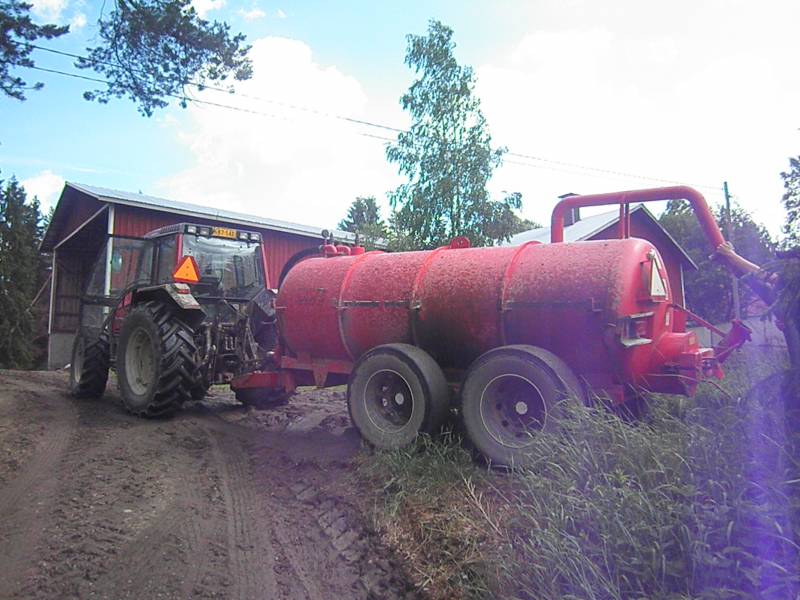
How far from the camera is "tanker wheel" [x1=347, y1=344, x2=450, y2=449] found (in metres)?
4.72

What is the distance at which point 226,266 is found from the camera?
8414 millimetres

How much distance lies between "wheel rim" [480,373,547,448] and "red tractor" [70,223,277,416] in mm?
3339

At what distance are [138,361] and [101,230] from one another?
12.2 meters

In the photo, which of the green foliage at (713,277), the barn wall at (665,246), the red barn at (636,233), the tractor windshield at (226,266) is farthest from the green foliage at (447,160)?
the green foliage at (713,277)

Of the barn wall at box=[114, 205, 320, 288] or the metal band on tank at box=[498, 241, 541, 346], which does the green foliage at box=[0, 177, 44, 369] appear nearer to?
the barn wall at box=[114, 205, 320, 288]

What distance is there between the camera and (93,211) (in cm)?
1748

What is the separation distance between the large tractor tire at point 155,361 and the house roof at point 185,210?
6.88 metres

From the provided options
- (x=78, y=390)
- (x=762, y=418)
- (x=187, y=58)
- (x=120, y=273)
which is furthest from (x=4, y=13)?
(x=762, y=418)

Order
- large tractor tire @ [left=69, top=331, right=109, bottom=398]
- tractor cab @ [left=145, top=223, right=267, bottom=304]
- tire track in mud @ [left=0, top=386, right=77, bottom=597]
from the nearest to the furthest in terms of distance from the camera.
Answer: tire track in mud @ [left=0, top=386, right=77, bottom=597]
tractor cab @ [left=145, top=223, right=267, bottom=304]
large tractor tire @ [left=69, top=331, right=109, bottom=398]

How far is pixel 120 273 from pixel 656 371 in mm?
7316

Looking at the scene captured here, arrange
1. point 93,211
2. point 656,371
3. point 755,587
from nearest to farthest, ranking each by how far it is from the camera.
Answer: point 755,587
point 656,371
point 93,211

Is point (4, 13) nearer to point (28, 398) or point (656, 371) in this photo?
point (28, 398)

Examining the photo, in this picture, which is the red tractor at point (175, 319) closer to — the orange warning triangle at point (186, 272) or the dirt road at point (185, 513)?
the orange warning triangle at point (186, 272)

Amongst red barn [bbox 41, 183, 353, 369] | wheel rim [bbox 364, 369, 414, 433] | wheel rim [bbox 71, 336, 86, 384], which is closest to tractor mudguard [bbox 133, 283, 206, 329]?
wheel rim [bbox 71, 336, 86, 384]
